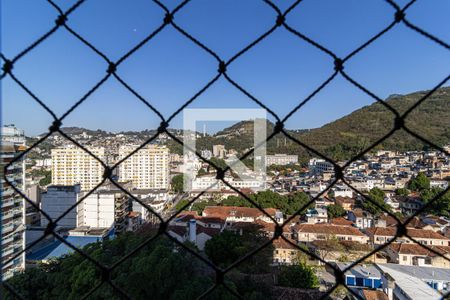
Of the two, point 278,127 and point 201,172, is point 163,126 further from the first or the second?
point 201,172

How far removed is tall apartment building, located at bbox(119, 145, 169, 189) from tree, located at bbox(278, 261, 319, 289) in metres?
12.9

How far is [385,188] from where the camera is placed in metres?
16.2

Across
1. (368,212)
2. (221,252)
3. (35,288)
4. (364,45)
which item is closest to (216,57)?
(364,45)

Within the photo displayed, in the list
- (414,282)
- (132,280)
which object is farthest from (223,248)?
(414,282)

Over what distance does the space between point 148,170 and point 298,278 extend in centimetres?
1424

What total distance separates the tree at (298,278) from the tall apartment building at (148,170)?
42.2 feet

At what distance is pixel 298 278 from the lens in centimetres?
516

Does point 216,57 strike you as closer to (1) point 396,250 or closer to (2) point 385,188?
(1) point 396,250

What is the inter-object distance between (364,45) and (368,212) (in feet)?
40.5

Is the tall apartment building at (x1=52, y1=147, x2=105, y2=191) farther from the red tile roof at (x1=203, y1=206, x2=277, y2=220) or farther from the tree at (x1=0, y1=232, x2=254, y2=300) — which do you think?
the tree at (x1=0, y1=232, x2=254, y2=300)

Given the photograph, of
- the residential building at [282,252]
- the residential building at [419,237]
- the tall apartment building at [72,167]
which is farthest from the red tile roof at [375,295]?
the tall apartment building at [72,167]

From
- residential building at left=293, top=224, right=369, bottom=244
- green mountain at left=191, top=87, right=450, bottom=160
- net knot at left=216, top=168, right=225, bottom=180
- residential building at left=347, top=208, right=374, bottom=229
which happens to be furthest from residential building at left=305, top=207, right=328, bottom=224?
net knot at left=216, top=168, right=225, bottom=180

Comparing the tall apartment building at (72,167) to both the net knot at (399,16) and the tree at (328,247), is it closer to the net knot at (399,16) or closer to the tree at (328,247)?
the tree at (328,247)

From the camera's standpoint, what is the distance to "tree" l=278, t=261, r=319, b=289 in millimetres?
5098
